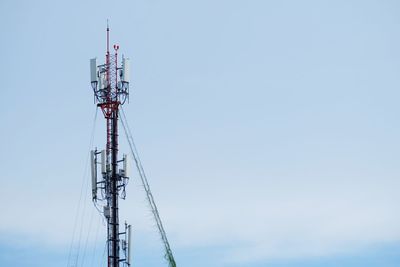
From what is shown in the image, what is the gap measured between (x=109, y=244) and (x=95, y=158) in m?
7.58

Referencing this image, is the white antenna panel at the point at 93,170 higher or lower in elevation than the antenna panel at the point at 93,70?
lower

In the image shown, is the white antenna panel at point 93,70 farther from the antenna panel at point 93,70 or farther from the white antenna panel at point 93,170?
the white antenna panel at point 93,170

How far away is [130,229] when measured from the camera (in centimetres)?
6619

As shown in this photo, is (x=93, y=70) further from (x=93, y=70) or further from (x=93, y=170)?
(x=93, y=170)

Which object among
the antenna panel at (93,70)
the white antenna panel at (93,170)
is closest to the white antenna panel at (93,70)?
the antenna panel at (93,70)

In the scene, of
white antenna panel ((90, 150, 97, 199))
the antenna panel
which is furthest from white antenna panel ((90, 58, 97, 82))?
white antenna panel ((90, 150, 97, 199))

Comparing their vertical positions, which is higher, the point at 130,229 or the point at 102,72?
the point at 102,72

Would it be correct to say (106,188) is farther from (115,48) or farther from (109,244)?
(115,48)

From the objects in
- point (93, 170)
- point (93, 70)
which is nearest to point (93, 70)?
point (93, 70)

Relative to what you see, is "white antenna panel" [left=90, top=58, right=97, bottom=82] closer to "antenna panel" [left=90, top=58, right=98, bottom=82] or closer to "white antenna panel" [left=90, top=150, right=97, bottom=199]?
"antenna panel" [left=90, top=58, right=98, bottom=82]

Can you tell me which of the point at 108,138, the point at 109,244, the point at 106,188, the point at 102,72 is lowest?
the point at 109,244

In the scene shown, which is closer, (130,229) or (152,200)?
(130,229)

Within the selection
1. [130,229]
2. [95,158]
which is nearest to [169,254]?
[130,229]

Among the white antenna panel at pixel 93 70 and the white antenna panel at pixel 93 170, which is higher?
the white antenna panel at pixel 93 70
